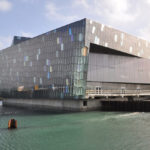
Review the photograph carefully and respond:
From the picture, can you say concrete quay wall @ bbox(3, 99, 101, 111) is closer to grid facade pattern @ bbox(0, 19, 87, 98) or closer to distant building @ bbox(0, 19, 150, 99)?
distant building @ bbox(0, 19, 150, 99)

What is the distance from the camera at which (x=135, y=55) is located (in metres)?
53.0

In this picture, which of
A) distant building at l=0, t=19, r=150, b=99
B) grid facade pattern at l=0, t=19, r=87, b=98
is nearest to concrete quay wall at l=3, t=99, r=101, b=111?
distant building at l=0, t=19, r=150, b=99

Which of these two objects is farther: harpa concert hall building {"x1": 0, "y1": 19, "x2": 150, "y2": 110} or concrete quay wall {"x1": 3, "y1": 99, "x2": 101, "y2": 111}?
concrete quay wall {"x1": 3, "y1": 99, "x2": 101, "y2": 111}

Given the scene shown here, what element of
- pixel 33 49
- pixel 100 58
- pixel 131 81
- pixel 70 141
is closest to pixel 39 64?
pixel 33 49

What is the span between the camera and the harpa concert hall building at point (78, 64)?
41.6 m

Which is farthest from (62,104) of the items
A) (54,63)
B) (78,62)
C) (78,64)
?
(78,62)

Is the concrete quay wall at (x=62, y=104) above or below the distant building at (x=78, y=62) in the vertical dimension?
below

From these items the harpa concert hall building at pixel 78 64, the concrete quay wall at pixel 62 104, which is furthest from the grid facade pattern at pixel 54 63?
the concrete quay wall at pixel 62 104

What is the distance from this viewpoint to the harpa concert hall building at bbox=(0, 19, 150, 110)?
4162 cm

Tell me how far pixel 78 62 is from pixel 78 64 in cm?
43

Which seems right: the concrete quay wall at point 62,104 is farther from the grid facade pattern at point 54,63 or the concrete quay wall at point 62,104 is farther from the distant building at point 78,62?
the grid facade pattern at point 54,63

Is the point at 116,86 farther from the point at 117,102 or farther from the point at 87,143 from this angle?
the point at 87,143

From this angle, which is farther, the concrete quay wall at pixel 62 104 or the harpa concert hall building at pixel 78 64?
the concrete quay wall at pixel 62 104

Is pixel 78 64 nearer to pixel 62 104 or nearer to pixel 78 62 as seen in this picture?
pixel 78 62
